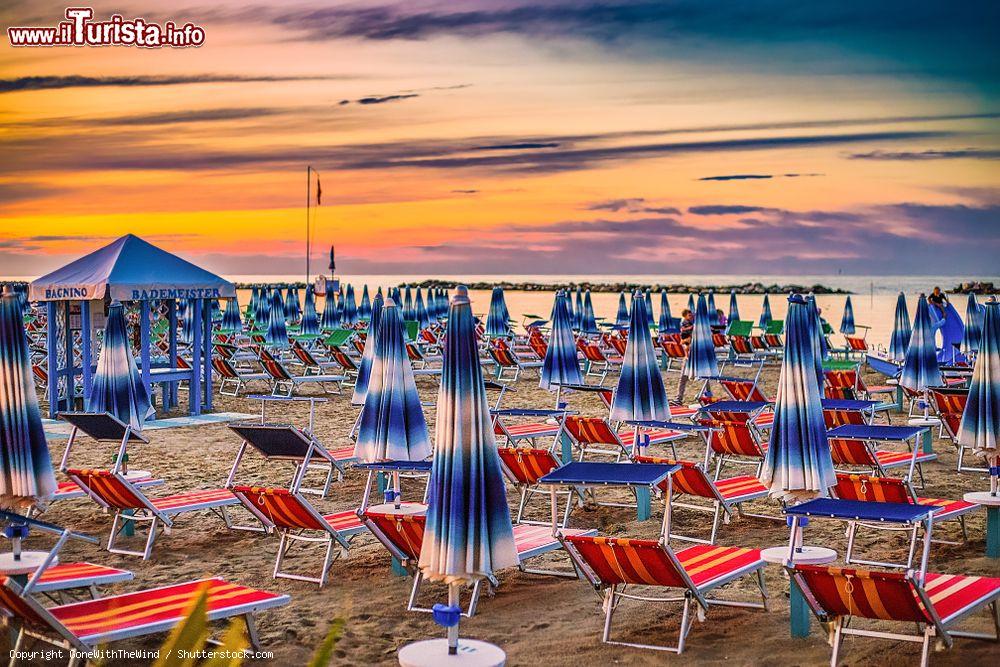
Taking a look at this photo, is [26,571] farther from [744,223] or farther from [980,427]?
[744,223]

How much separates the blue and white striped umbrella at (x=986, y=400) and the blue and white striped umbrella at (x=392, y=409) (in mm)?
3786

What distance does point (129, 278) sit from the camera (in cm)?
1381

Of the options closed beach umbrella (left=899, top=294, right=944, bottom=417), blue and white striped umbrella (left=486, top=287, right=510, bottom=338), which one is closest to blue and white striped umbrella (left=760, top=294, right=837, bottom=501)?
closed beach umbrella (left=899, top=294, right=944, bottom=417)

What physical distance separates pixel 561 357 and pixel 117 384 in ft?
17.5

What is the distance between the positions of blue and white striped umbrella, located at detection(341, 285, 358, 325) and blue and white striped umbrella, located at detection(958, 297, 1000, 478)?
22.2 meters

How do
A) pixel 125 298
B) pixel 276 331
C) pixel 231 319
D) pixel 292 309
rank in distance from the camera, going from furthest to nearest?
1. pixel 292 309
2. pixel 231 319
3. pixel 276 331
4. pixel 125 298

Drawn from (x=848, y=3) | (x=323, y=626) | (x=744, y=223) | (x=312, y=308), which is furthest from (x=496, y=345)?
(x=744, y=223)

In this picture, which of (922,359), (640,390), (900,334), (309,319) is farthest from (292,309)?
(640,390)

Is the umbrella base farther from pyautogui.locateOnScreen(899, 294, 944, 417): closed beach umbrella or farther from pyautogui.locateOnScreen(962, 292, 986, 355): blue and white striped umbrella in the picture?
pyautogui.locateOnScreen(962, 292, 986, 355): blue and white striped umbrella

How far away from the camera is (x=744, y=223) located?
2266 inches

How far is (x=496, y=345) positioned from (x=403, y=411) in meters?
11.4

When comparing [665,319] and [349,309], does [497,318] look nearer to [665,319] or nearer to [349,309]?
[665,319]

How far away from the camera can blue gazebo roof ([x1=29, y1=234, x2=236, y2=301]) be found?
13.6 metres

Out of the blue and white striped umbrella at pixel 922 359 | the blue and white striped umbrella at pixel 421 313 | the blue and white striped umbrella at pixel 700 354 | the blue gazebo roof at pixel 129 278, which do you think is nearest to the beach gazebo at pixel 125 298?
the blue gazebo roof at pixel 129 278
